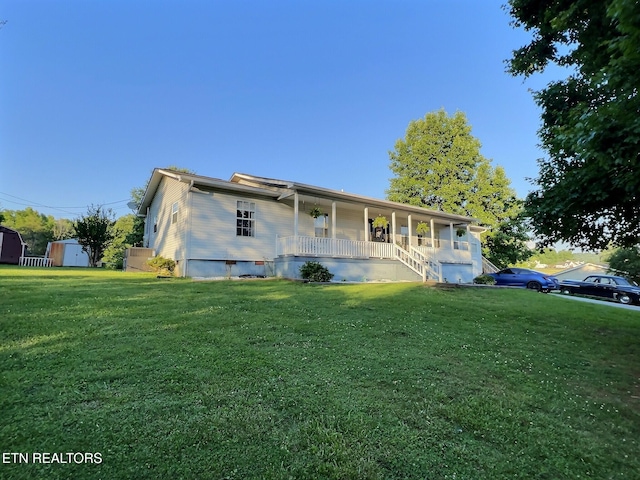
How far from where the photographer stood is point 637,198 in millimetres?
5219

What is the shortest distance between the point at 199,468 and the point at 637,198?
708 cm

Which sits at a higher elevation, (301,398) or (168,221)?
(168,221)

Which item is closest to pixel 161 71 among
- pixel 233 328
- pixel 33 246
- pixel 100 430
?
pixel 233 328

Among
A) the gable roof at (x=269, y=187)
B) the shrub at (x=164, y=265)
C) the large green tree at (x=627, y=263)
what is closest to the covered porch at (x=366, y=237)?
the gable roof at (x=269, y=187)

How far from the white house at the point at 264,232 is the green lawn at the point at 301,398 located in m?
7.51

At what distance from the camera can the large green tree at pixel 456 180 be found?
27.6m

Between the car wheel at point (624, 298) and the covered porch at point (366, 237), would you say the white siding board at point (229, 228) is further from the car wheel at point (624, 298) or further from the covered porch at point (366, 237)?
the car wheel at point (624, 298)

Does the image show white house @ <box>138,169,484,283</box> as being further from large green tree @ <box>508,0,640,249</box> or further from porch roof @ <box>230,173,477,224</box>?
large green tree @ <box>508,0,640,249</box>

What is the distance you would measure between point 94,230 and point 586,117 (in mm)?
23740

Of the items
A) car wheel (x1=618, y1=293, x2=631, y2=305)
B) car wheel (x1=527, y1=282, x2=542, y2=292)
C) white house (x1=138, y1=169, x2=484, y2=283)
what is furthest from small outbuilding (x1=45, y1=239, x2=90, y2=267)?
car wheel (x1=618, y1=293, x2=631, y2=305)

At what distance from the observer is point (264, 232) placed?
14.4 metres

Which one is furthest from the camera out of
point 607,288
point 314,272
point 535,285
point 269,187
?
point 535,285

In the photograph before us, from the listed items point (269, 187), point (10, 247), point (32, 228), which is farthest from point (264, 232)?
point (32, 228)

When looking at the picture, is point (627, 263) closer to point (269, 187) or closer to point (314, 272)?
point (314, 272)
